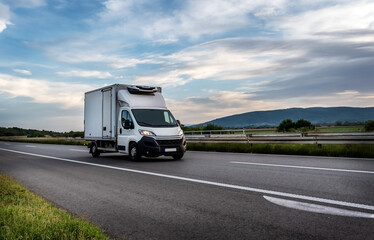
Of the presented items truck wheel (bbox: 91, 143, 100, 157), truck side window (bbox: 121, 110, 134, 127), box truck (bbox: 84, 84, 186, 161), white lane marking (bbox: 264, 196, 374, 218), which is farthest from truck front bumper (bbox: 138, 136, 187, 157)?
white lane marking (bbox: 264, 196, 374, 218)

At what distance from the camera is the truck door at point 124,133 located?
552 inches

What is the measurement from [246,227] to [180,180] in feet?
13.5

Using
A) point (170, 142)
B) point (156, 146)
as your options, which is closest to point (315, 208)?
point (156, 146)

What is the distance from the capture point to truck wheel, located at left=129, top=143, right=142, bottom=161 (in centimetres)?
1365

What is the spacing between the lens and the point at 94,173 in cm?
1044

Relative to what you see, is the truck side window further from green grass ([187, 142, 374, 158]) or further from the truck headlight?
green grass ([187, 142, 374, 158])

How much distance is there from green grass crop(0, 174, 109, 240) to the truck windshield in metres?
8.33

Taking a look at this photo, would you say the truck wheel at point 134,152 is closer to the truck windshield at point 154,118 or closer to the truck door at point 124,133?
the truck door at point 124,133

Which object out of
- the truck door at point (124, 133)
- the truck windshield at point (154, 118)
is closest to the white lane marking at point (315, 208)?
the truck windshield at point (154, 118)

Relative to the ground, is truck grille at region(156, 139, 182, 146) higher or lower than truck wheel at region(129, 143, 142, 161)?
higher

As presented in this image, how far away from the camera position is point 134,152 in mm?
13852

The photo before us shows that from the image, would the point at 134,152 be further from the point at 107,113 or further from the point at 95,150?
the point at 95,150

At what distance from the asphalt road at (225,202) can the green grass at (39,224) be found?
0.41m

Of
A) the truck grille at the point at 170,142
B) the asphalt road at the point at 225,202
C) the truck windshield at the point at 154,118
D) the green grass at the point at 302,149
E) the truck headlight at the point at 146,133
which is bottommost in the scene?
the asphalt road at the point at 225,202
